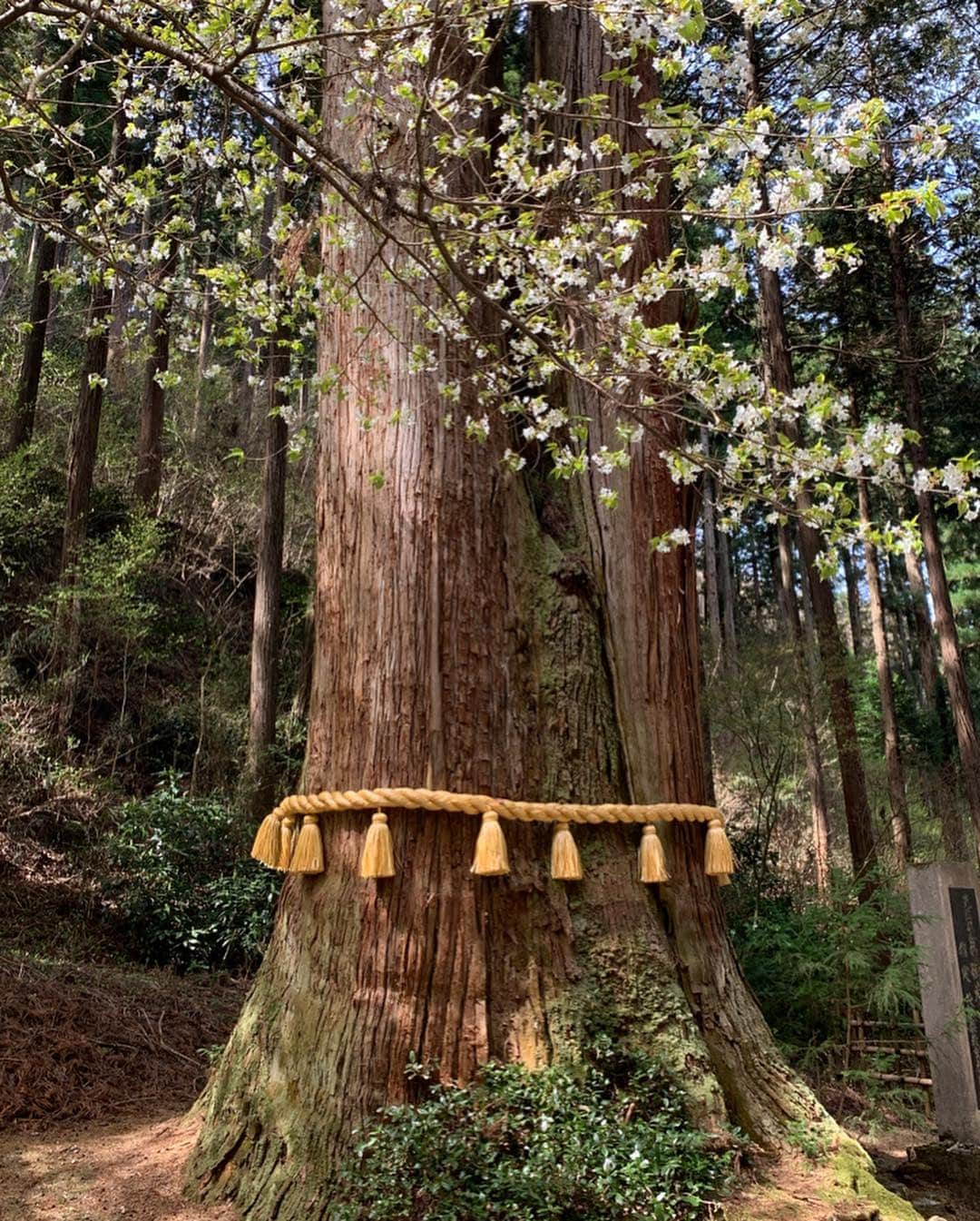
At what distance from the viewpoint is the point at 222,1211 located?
2.73m

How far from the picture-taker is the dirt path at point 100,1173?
9.18ft

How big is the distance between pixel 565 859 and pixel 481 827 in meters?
0.28

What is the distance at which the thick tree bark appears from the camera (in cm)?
1229

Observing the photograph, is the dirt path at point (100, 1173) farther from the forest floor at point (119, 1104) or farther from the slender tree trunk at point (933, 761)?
the slender tree trunk at point (933, 761)

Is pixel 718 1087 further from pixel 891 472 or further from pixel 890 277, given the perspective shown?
pixel 890 277

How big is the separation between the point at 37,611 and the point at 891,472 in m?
8.09

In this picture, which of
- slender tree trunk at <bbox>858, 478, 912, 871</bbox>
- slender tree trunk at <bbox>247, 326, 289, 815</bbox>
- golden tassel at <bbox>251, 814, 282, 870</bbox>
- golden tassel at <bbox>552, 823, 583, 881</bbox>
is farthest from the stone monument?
slender tree trunk at <bbox>247, 326, 289, 815</bbox>

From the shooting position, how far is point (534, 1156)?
2.49 meters

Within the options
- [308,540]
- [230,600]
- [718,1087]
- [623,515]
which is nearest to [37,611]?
[230,600]

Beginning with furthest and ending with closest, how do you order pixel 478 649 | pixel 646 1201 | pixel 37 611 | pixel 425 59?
pixel 37 611
pixel 478 649
pixel 646 1201
pixel 425 59

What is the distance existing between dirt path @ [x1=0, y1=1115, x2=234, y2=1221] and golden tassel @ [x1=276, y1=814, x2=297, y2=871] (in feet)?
3.07

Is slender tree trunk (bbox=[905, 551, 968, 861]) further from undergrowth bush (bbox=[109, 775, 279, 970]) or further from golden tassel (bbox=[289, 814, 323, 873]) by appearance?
golden tassel (bbox=[289, 814, 323, 873])

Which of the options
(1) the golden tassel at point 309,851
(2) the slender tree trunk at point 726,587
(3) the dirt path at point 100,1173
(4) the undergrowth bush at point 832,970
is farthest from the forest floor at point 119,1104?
(2) the slender tree trunk at point 726,587

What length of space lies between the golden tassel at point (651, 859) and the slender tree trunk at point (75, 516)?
6.44 meters
